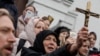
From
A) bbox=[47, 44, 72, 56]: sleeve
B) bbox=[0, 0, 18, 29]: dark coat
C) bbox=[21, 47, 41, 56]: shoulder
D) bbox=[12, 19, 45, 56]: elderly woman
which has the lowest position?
bbox=[21, 47, 41, 56]: shoulder

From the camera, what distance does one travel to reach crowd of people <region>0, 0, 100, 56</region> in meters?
4.57

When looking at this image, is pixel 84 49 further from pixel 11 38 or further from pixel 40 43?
pixel 11 38

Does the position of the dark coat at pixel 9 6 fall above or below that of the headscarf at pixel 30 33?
above

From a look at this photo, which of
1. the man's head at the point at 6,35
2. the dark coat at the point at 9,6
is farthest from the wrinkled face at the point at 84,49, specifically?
the dark coat at the point at 9,6

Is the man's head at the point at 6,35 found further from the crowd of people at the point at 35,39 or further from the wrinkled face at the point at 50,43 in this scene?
the wrinkled face at the point at 50,43

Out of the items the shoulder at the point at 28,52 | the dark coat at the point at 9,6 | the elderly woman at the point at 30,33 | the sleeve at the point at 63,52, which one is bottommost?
the shoulder at the point at 28,52

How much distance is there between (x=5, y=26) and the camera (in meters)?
4.61

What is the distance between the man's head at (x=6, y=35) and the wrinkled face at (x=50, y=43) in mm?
1454

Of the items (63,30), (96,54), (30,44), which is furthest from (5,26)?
(63,30)

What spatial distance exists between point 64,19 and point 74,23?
334 mm

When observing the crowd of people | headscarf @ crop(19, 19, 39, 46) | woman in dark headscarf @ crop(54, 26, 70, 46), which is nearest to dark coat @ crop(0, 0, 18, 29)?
the crowd of people

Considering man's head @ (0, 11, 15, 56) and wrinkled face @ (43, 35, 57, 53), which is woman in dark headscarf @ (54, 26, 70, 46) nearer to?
wrinkled face @ (43, 35, 57, 53)

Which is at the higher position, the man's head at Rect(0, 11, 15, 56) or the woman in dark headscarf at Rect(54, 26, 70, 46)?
the man's head at Rect(0, 11, 15, 56)

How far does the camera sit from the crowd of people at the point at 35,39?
180 inches
